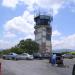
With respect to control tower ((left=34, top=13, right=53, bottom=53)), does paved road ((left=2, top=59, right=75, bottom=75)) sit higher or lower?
lower

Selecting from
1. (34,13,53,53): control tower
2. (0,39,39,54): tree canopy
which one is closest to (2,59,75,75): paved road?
(0,39,39,54): tree canopy

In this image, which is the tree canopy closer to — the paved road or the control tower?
the control tower

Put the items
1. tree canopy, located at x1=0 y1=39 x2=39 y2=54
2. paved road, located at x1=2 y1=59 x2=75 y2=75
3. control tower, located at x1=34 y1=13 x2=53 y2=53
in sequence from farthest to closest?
control tower, located at x1=34 y1=13 x2=53 y2=53, tree canopy, located at x1=0 y1=39 x2=39 y2=54, paved road, located at x1=2 y1=59 x2=75 y2=75

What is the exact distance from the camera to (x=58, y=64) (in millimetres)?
43875

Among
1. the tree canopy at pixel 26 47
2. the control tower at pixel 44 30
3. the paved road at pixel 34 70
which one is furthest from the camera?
the control tower at pixel 44 30

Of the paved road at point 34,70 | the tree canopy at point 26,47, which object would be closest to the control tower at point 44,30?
the tree canopy at point 26,47

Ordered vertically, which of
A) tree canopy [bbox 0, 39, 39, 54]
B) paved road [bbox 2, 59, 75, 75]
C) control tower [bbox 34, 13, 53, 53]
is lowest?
paved road [bbox 2, 59, 75, 75]

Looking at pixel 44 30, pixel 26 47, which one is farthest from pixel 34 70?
pixel 44 30

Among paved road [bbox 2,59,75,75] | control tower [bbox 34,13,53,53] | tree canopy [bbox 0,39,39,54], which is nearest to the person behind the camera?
paved road [bbox 2,59,75,75]

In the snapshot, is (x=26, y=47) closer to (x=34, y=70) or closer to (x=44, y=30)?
(x=44, y=30)

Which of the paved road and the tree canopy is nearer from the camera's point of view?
the paved road

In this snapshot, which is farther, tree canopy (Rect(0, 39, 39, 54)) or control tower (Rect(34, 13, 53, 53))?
control tower (Rect(34, 13, 53, 53))

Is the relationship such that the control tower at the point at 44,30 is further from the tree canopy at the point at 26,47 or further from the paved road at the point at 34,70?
the paved road at the point at 34,70

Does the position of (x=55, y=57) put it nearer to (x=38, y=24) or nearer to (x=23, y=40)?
(x=23, y=40)
